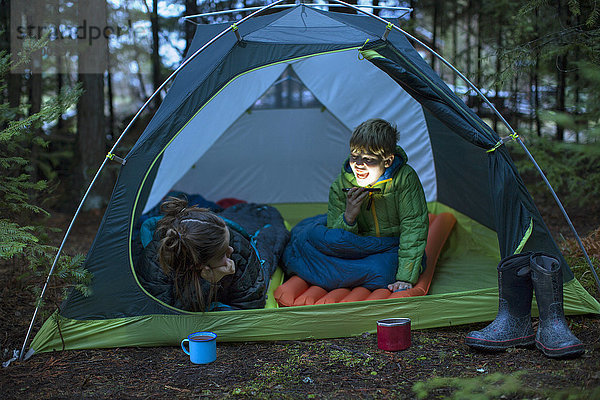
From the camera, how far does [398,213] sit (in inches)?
138

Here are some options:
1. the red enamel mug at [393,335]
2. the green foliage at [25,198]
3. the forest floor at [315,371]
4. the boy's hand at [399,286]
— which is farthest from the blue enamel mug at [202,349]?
the boy's hand at [399,286]

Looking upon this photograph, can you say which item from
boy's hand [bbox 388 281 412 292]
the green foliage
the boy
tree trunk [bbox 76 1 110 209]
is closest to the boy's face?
the boy

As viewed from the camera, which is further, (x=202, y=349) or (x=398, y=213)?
(x=398, y=213)

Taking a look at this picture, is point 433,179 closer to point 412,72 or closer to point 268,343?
point 412,72

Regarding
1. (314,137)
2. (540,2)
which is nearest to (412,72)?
(540,2)

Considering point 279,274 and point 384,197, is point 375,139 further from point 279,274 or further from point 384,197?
point 279,274

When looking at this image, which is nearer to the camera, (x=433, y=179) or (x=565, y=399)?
(x=565, y=399)

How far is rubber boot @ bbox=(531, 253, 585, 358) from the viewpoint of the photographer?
2396 millimetres

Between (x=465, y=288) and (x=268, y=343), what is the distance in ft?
4.39

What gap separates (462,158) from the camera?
4.19 m

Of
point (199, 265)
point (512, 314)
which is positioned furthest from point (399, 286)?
point (199, 265)

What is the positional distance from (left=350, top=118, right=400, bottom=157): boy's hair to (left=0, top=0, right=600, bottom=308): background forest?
0.75 metres

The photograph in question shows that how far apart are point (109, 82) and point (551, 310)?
24.5 ft

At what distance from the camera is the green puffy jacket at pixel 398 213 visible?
3.24 meters
